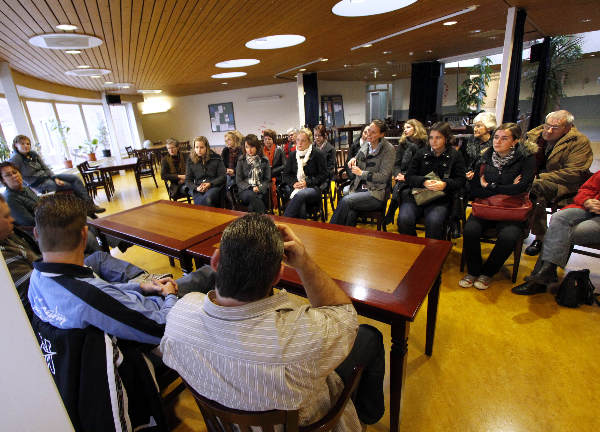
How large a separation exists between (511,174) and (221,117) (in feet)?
40.9

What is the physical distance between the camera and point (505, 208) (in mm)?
2434

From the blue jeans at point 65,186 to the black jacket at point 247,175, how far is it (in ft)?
7.61

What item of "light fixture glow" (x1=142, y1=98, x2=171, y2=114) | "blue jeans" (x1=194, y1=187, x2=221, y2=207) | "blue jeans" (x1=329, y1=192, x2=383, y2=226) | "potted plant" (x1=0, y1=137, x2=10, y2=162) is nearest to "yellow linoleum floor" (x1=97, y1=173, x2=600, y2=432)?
"blue jeans" (x1=329, y1=192, x2=383, y2=226)

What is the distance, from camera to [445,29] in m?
5.30

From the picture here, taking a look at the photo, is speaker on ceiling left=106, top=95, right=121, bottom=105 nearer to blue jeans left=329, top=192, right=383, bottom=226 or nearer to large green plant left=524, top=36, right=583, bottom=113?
blue jeans left=329, top=192, right=383, bottom=226

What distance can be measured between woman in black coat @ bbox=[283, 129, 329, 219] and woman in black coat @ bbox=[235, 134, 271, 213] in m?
0.38

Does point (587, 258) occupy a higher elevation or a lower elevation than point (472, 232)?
lower

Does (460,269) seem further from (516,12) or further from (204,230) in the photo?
(516,12)

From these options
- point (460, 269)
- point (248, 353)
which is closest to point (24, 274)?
point (248, 353)

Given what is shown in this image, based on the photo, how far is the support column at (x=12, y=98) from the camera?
530cm

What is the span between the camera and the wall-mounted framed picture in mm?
13011

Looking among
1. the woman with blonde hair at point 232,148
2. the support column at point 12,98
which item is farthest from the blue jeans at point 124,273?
the support column at point 12,98

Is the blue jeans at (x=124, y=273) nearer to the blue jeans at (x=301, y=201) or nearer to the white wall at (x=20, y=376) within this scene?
the white wall at (x=20, y=376)

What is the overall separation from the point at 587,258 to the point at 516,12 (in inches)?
141
